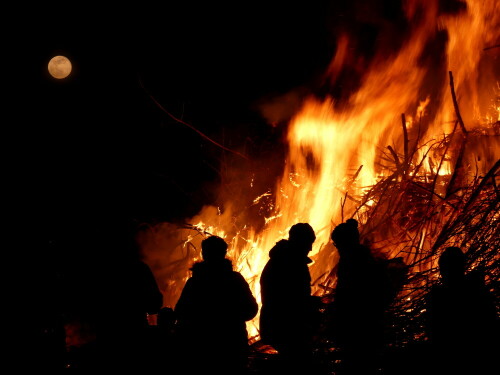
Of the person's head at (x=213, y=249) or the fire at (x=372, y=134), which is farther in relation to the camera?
the fire at (x=372, y=134)

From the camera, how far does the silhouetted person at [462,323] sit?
2898mm

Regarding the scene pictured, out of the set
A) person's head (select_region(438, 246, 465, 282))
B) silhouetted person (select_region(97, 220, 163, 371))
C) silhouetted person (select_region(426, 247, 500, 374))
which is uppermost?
silhouetted person (select_region(97, 220, 163, 371))

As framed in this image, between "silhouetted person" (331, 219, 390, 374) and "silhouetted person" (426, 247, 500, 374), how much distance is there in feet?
1.28

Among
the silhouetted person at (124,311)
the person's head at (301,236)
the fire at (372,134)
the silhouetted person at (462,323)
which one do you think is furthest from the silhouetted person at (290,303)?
the fire at (372,134)

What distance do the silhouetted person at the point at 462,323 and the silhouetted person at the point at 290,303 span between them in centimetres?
87

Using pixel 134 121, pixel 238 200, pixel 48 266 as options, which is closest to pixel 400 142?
pixel 238 200

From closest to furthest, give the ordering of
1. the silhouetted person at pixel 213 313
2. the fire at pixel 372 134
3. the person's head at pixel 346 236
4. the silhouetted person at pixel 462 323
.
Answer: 1. the silhouetted person at pixel 462 323
2. the silhouetted person at pixel 213 313
3. the person's head at pixel 346 236
4. the fire at pixel 372 134

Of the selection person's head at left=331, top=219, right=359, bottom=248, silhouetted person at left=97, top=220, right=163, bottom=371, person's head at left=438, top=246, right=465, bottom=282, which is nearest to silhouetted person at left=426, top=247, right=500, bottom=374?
person's head at left=438, top=246, right=465, bottom=282

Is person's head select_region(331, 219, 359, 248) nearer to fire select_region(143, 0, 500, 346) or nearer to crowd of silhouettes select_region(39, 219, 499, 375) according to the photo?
crowd of silhouettes select_region(39, 219, 499, 375)

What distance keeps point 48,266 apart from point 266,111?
585 centimetres

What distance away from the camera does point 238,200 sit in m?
7.63

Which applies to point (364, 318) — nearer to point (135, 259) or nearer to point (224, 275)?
point (224, 275)

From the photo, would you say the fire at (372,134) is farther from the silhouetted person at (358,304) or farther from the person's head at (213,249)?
the person's head at (213,249)

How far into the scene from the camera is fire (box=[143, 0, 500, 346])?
5.46 metres
